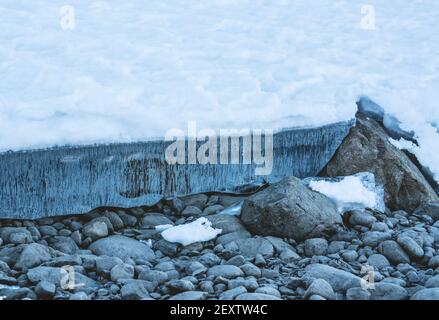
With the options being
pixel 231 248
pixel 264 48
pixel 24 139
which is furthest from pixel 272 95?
pixel 24 139

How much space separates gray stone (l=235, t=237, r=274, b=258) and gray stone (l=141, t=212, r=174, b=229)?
17.4 inches

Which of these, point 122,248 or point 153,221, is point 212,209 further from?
point 122,248

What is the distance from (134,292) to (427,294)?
123 centimetres

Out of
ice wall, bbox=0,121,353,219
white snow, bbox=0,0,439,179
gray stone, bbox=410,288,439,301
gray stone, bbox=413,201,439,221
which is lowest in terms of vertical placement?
gray stone, bbox=410,288,439,301

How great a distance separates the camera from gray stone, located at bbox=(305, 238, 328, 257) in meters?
3.67

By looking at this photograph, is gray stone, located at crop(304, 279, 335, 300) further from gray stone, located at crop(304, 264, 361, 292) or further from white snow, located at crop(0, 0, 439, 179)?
white snow, located at crop(0, 0, 439, 179)

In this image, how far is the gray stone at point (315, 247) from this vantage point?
144 inches

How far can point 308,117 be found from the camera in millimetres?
4250

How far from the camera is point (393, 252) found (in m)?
3.67

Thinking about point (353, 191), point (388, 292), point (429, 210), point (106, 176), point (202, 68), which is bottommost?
point (388, 292)

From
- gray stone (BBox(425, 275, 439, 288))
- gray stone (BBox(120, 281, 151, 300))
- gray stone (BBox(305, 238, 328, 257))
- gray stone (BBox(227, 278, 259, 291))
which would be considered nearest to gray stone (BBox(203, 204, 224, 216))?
gray stone (BBox(305, 238, 328, 257))

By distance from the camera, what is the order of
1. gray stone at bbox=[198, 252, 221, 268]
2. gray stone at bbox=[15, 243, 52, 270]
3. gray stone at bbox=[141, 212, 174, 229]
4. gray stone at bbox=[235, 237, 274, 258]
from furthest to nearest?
gray stone at bbox=[141, 212, 174, 229], gray stone at bbox=[235, 237, 274, 258], gray stone at bbox=[198, 252, 221, 268], gray stone at bbox=[15, 243, 52, 270]

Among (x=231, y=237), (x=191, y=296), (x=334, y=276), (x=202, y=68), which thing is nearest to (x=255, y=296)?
(x=191, y=296)

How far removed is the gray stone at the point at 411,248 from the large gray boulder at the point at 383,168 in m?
0.58
